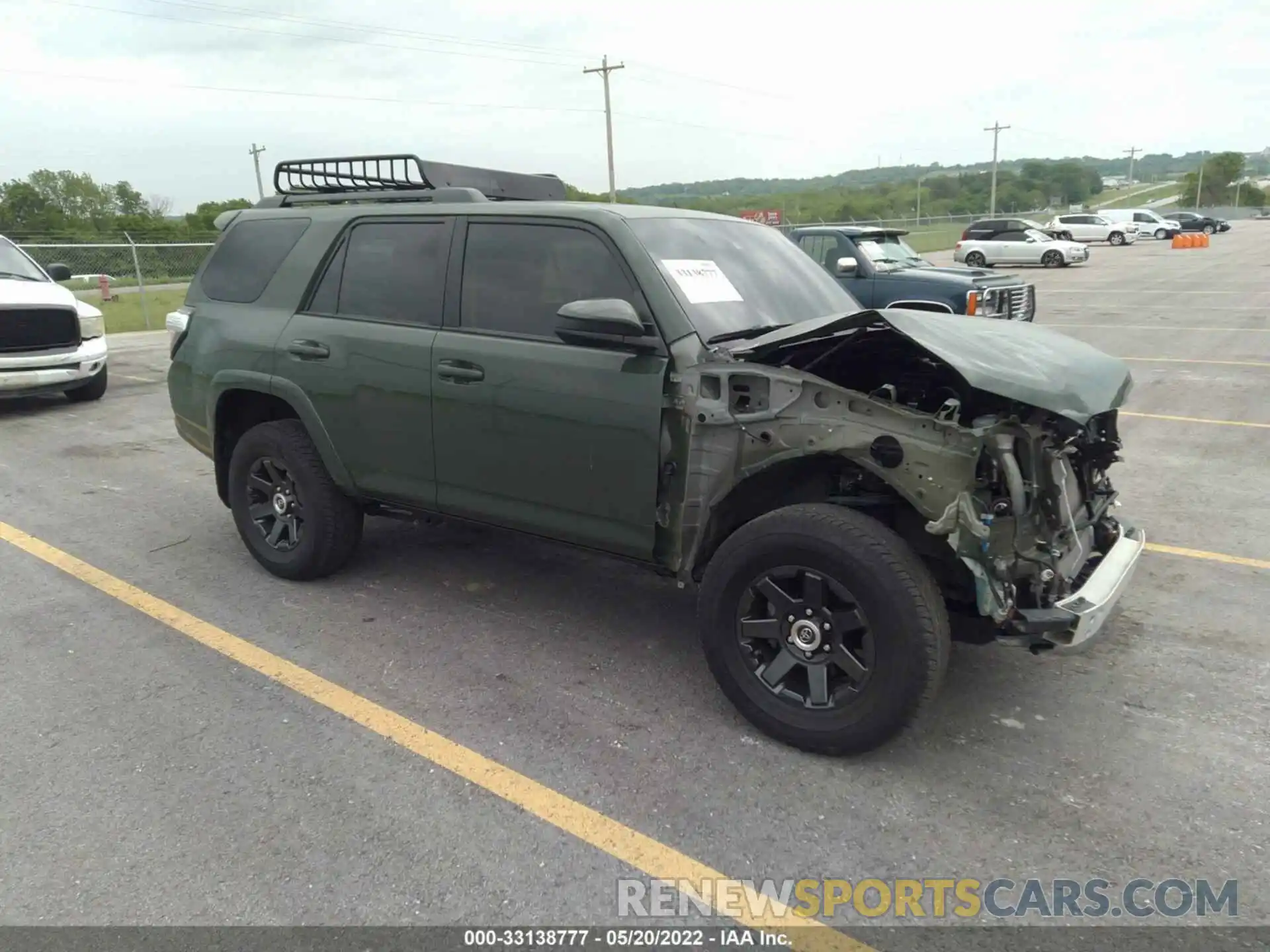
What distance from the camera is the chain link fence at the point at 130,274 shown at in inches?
736

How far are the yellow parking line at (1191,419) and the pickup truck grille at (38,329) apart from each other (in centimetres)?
1058

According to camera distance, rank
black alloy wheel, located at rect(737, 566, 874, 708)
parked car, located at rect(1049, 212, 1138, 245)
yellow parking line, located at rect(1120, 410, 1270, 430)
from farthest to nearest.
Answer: parked car, located at rect(1049, 212, 1138, 245) < yellow parking line, located at rect(1120, 410, 1270, 430) < black alloy wheel, located at rect(737, 566, 874, 708)

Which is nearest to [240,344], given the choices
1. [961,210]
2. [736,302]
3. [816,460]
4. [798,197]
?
[736,302]

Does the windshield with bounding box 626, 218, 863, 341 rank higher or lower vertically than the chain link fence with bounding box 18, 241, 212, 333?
higher

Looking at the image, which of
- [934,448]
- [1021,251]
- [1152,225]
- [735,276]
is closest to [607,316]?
[735,276]

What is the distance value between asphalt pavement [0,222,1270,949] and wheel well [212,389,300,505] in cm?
53

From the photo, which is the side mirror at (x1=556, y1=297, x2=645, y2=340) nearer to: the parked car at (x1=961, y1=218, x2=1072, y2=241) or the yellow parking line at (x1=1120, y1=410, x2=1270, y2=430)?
the yellow parking line at (x1=1120, y1=410, x2=1270, y2=430)

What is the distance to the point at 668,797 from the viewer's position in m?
3.04

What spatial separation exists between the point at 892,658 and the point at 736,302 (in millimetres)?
1616

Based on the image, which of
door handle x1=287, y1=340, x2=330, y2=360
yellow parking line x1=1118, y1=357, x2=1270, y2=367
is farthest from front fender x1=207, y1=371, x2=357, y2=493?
yellow parking line x1=1118, y1=357, x2=1270, y2=367

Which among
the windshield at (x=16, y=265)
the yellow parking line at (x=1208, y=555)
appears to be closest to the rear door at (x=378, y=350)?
the yellow parking line at (x=1208, y=555)

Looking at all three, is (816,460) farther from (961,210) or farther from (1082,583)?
(961,210)

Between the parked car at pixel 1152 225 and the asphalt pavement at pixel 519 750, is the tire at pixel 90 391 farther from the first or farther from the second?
the parked car at pixel 1152 225

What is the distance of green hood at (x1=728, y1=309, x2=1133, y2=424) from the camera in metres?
2.98
